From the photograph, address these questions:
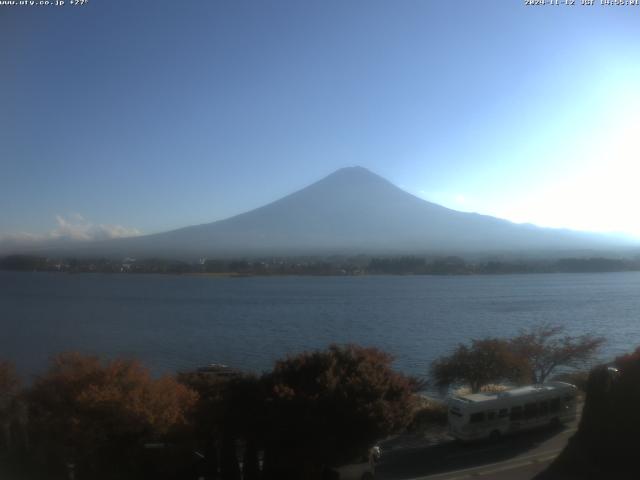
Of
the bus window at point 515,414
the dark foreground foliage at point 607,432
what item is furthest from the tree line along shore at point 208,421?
the bus window at point 515,414

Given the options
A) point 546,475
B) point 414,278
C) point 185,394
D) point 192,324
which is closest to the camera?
point 546,475

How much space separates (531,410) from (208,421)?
4.37 meters

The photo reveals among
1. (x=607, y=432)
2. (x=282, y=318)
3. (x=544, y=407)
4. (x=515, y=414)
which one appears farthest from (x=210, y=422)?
(x=282, y=318)

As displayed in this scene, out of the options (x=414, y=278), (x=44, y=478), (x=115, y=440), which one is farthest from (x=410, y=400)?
(x=414, y=278)

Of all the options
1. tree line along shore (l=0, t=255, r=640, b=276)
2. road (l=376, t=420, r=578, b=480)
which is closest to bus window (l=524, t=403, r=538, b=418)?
road (l=376, t=420, r=578, b=480)

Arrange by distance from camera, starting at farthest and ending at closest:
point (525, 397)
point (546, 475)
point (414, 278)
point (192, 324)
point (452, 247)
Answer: point (452, 247)
point (414, 278)
point (192, 324)
point (525, 397)
point (546, 475)

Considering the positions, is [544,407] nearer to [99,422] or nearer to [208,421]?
[208,421]

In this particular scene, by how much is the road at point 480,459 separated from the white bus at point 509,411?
0.46 ft

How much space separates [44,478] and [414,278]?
1682 inches

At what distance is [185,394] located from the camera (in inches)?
241

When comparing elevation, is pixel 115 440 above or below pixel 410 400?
below

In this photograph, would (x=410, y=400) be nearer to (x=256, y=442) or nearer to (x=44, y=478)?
(x=256, y=442)

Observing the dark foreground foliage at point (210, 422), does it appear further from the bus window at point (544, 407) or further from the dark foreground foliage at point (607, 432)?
the bus window at point (544, 407)

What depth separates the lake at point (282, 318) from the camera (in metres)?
15.9
